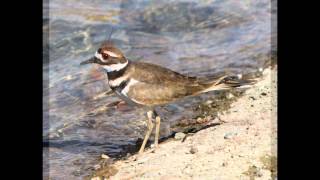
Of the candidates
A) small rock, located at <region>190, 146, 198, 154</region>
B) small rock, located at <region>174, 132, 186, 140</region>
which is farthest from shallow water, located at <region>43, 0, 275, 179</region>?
small rock, located at <region>190, 146, 198, 154</region>

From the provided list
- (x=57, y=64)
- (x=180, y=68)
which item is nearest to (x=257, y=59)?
(x=180, y=68)

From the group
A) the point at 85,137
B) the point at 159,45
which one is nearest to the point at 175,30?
the point at 159,45

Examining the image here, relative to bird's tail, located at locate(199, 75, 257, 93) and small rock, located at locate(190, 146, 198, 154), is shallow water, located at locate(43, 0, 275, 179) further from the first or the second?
small rock, located at locate(190, 146, 198, 154)

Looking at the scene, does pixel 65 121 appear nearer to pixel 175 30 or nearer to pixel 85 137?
pixel 85 137

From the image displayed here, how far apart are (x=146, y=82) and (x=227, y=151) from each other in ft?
1.72

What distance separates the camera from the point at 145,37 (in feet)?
13.9

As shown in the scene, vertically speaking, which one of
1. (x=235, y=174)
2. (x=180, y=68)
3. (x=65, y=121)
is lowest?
(x=235, y=174)

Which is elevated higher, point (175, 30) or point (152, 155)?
point (175, 30)

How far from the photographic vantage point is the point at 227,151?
13.4 feet

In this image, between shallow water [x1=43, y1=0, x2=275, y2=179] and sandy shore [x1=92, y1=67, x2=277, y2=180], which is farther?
shallow water [x1=43, y1=0, x2=275, y2=179]

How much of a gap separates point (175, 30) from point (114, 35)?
31 centimetres

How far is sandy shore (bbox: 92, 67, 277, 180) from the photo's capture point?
404 centimetres

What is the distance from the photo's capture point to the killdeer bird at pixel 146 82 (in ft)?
13.4

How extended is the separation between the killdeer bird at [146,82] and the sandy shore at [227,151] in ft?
0.39
